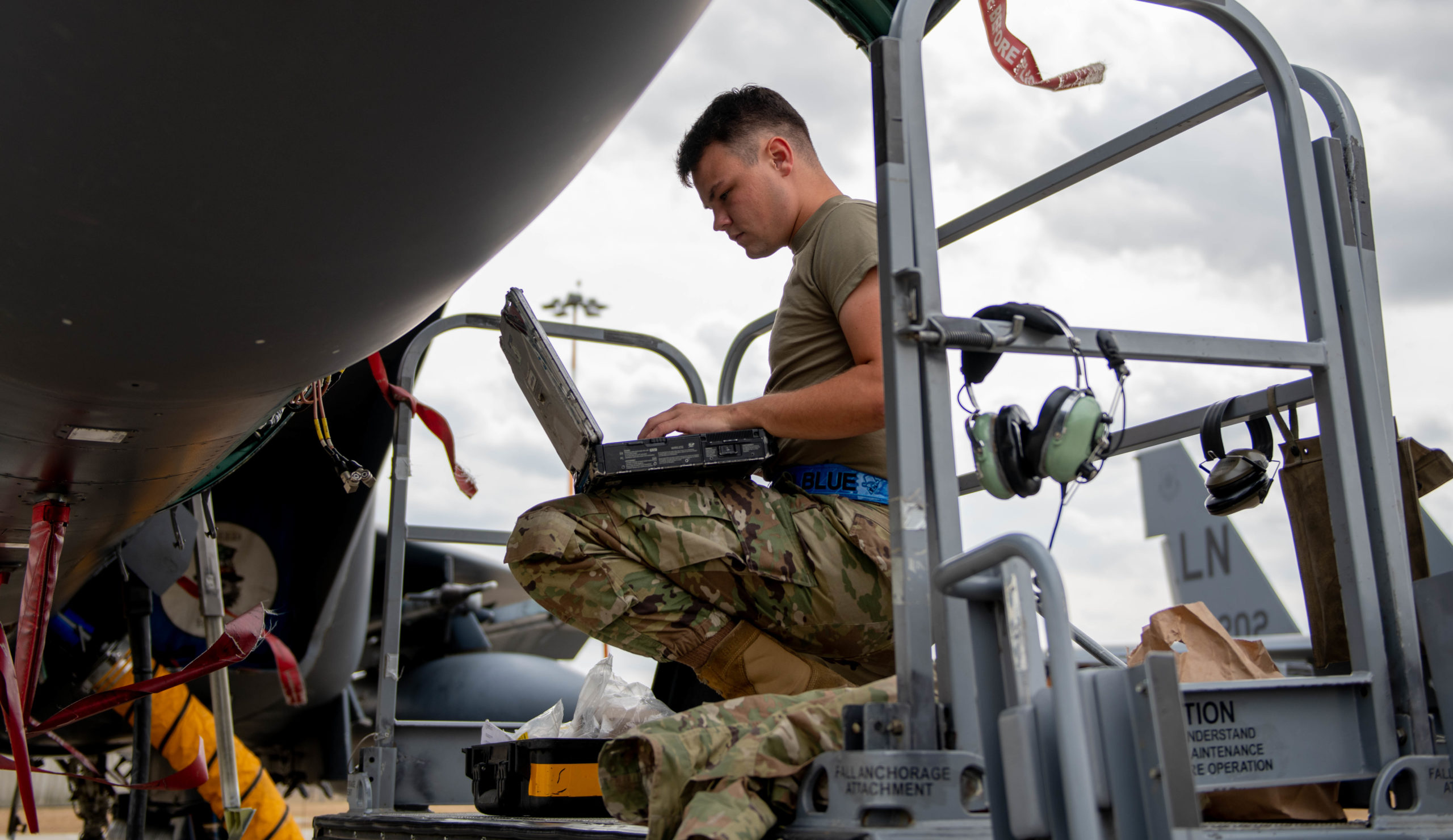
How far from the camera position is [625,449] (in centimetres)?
195

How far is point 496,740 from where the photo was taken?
91.9 inches

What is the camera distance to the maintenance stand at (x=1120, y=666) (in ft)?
3.30

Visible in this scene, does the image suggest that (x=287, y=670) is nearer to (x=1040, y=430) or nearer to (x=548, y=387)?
(x=548, y=387)

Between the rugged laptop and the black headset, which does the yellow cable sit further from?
the black headset

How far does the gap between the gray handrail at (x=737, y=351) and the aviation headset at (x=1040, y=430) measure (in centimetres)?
188

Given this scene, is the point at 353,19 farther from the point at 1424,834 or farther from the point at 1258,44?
the point at 1424,834

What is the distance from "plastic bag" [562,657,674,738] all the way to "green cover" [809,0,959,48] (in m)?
1.23

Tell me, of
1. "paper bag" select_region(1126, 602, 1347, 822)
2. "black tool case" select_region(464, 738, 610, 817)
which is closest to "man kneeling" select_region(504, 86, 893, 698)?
"black tool case" select_region(464, 738, 610, 817)

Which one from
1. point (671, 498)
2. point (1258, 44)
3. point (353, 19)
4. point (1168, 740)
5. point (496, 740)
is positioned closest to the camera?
point (1168, 740)

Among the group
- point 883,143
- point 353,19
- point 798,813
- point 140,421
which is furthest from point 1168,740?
point 140,421

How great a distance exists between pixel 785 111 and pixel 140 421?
1.38 m

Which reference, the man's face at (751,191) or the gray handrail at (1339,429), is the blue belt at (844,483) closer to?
the man's face at (751,191)

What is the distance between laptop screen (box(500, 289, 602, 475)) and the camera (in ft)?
6.50

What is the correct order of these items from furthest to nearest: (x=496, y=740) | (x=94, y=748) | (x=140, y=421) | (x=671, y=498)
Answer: (x=94, y=748) → (x=496, y=740) → (x=671, y=498) → (x=140, y=421)
